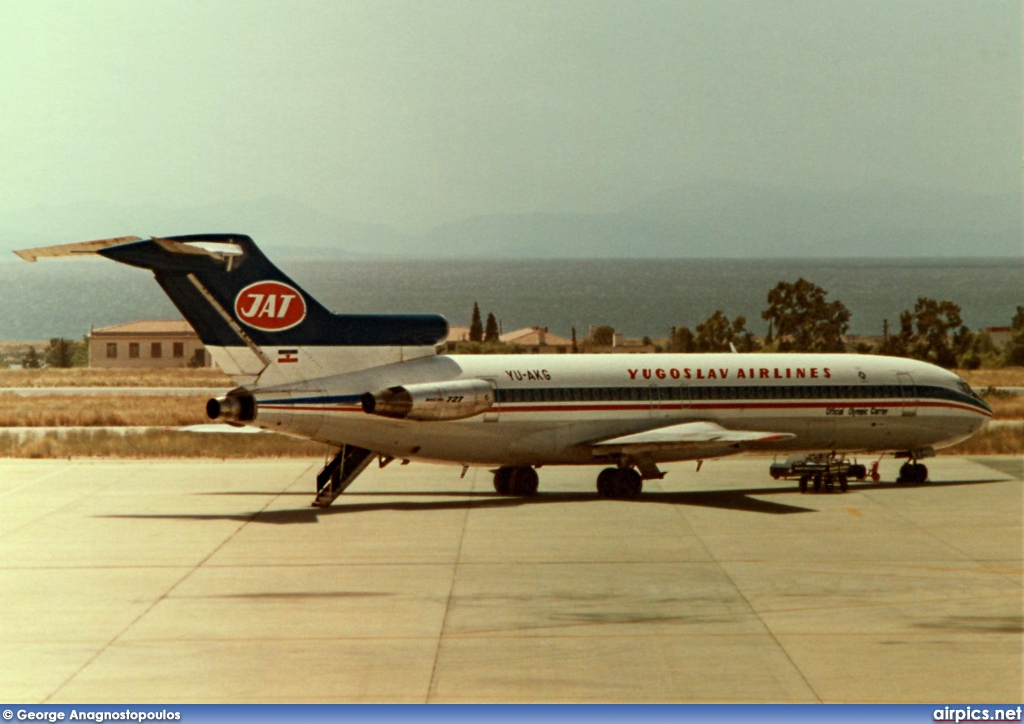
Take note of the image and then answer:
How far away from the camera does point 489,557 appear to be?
930 inches

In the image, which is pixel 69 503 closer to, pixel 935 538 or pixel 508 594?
pixel 508 594

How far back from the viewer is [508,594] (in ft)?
67.2

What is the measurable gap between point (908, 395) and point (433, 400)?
12918mm

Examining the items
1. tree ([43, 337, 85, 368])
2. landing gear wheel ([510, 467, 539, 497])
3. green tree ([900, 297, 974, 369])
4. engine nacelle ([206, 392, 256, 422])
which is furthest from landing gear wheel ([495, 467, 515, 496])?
tree ([43, 337, 85, 368])

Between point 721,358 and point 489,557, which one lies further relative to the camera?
point 721,358

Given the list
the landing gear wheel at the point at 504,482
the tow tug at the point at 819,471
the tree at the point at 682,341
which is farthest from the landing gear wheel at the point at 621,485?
the tree at the point at 682,341

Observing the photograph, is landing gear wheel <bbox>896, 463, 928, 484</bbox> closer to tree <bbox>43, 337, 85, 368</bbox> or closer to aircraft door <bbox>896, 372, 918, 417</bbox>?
aircraft door <bbox>896, 372, 918, 417</bbox>

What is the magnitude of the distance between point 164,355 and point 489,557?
3499 inches

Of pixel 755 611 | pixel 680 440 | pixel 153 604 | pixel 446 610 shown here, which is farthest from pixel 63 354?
pixel 755 611

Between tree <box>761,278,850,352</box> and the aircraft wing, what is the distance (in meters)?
56.1

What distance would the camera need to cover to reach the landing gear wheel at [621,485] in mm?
31281

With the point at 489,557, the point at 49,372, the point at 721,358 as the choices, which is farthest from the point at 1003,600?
the point at 49,372

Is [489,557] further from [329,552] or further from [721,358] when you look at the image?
[721,358]

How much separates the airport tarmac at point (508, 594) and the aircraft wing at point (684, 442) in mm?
1145
